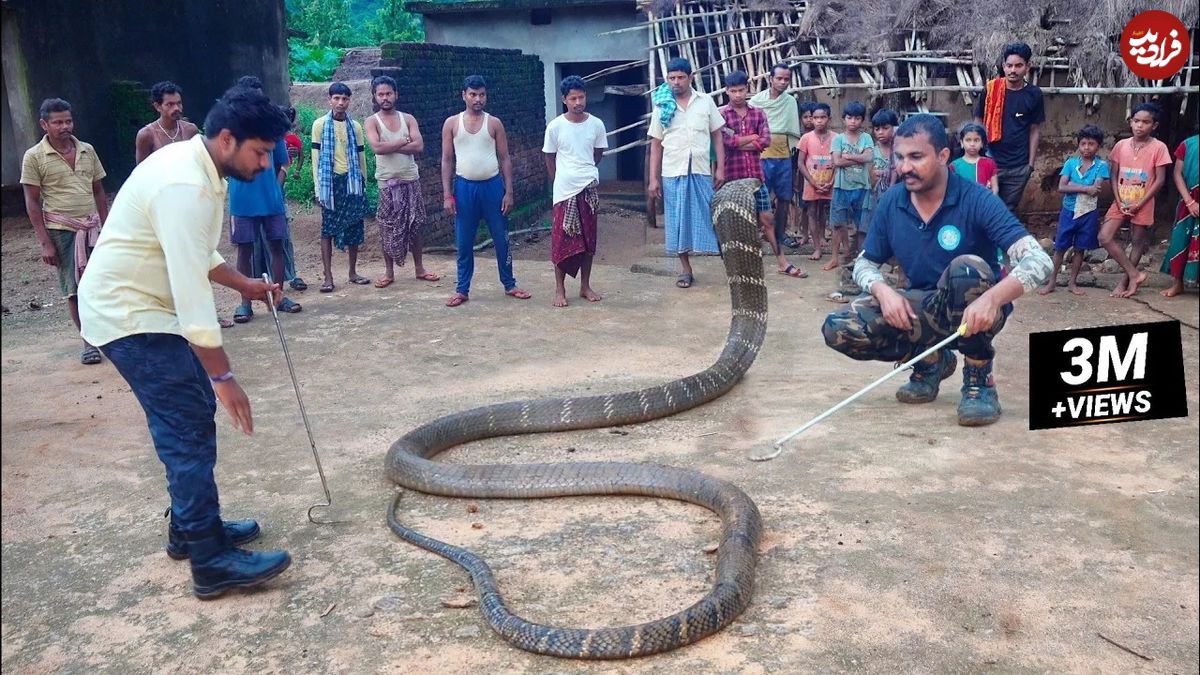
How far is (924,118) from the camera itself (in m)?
4.81

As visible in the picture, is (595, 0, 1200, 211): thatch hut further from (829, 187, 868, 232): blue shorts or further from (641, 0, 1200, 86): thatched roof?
(829, 187, 868, 232): blue shorts

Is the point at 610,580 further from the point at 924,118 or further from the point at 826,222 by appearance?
the point at 826,222

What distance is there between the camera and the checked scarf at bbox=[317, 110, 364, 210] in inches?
365

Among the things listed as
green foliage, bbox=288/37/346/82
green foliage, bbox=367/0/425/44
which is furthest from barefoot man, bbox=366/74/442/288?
green foliage, bbox=367/0/425/44

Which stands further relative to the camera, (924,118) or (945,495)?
(924,118)

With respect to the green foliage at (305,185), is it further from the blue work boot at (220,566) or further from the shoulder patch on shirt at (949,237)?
the blue work boot at (220,566)

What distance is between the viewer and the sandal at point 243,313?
8195 mm

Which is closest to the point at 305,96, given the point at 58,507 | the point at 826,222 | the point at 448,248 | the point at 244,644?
the point at 448,248

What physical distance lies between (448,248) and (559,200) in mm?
3903

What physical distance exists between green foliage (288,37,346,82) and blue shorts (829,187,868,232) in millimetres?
14571

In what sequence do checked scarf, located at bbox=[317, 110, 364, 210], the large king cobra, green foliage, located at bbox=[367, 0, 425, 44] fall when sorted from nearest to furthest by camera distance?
1. the large king cobra
2. checked scarf, located at bbox=[317, 110, 364, 210]
3. green foliage, located at bbox=[367, 0, 425, 44]

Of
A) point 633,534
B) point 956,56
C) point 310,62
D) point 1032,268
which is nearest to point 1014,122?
point 956,56

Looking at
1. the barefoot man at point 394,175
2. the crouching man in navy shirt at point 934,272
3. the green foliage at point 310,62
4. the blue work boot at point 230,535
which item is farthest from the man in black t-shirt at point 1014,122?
the green foliage at point 310,62

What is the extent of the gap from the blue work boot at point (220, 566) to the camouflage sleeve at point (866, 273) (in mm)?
3143
